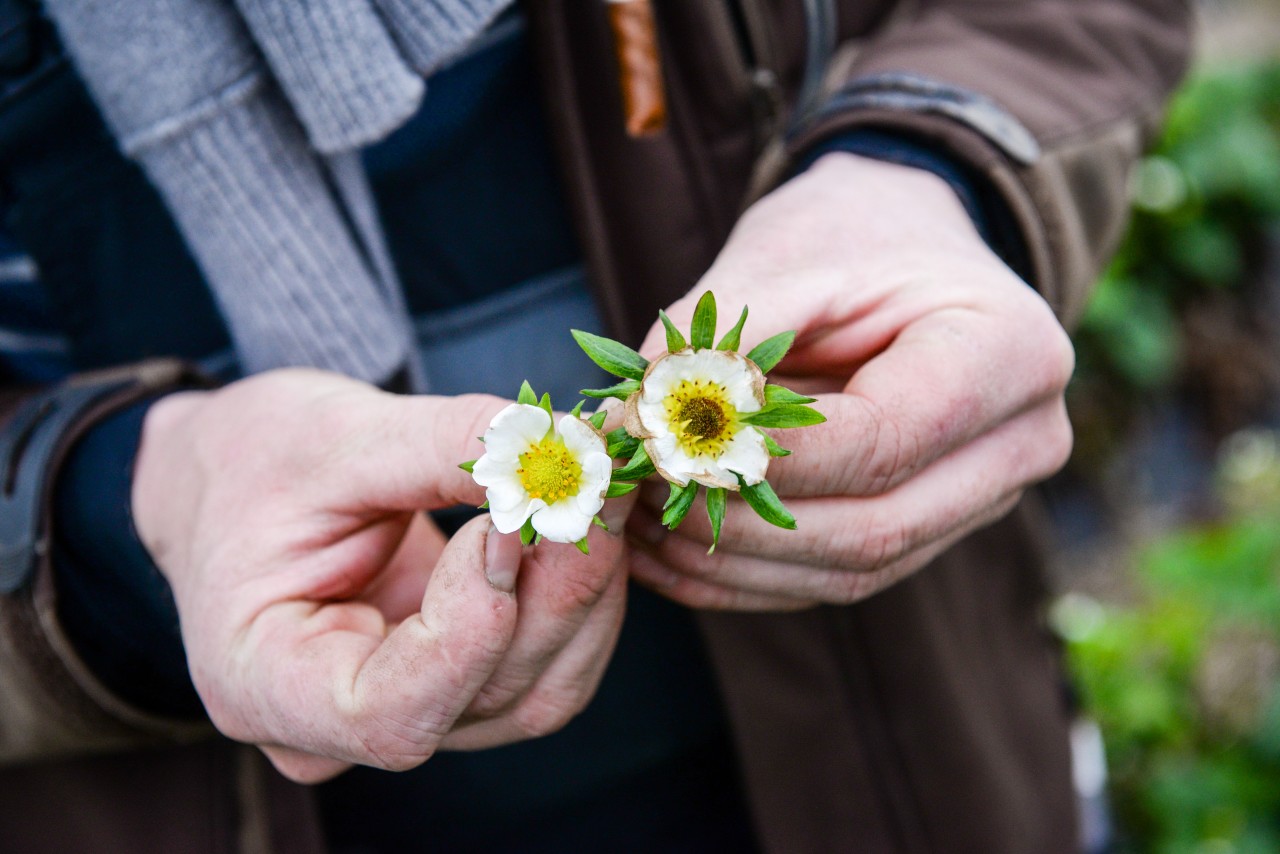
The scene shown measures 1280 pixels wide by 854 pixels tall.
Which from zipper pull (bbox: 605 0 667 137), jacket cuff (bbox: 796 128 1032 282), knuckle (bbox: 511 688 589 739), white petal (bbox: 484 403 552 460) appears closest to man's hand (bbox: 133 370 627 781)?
knuckle (bbox: 511 688 589 739)

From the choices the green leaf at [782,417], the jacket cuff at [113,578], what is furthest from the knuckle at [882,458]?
the jacket cuff at [113,578]

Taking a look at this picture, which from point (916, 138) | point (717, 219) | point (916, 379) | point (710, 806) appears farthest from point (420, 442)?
point (710, 806)

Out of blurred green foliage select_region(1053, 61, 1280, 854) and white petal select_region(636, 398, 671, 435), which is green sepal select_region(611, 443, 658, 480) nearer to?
white petal select_region(636, 398, 671, 435)

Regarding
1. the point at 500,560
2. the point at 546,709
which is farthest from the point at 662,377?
the point at 546,709

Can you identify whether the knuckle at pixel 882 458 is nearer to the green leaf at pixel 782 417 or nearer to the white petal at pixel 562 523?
the green leaf at pixel 782 417

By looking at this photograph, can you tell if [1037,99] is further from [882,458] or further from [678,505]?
[678,505]

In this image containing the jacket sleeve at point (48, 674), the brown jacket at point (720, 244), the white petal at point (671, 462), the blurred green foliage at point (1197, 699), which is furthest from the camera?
the blurred green foliage at point (1197, 699)

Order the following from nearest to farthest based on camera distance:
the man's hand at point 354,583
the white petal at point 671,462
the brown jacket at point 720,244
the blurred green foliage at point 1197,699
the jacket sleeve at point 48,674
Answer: the white petal at point 671,462, the man's hand at point 354,583, the jacket sleeve at point 48,674, the brown jacket at point 720,244, the blurred green foliage at point 1197,699
